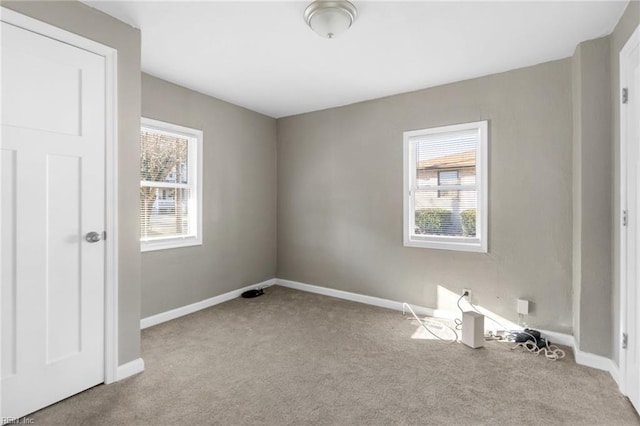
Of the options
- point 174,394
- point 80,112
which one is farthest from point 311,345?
point 80,112

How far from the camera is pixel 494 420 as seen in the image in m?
1.80

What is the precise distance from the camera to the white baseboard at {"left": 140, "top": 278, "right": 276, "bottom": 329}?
3.17m

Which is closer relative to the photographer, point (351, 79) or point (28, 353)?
point (28, 353)

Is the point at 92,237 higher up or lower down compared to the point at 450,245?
higher up

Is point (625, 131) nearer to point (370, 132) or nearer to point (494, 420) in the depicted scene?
point (494, 420)

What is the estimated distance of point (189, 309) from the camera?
3549 millimetres

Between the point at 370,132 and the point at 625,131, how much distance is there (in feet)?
7.55

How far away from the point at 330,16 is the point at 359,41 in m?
0.51

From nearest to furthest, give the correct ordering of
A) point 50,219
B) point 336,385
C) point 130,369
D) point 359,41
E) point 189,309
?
point 50,219 → point 336,385 → point 130,369 → point 359,41 → point 189,309

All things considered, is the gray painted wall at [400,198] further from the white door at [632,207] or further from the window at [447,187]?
the white door at [632,207]

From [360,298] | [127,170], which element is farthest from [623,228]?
[127,170]

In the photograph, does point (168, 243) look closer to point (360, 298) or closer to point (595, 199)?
point (360, 298)

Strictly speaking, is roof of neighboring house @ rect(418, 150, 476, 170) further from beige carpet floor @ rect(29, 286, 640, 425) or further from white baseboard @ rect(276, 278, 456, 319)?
beige carpet floor @ rect(29, 286, 640, 425)

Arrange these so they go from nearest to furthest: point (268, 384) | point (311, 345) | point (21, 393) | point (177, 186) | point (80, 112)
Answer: point (21, 393) → point (80, 112) → point (268, 384) → point (311, 345) → point (177, 186)
